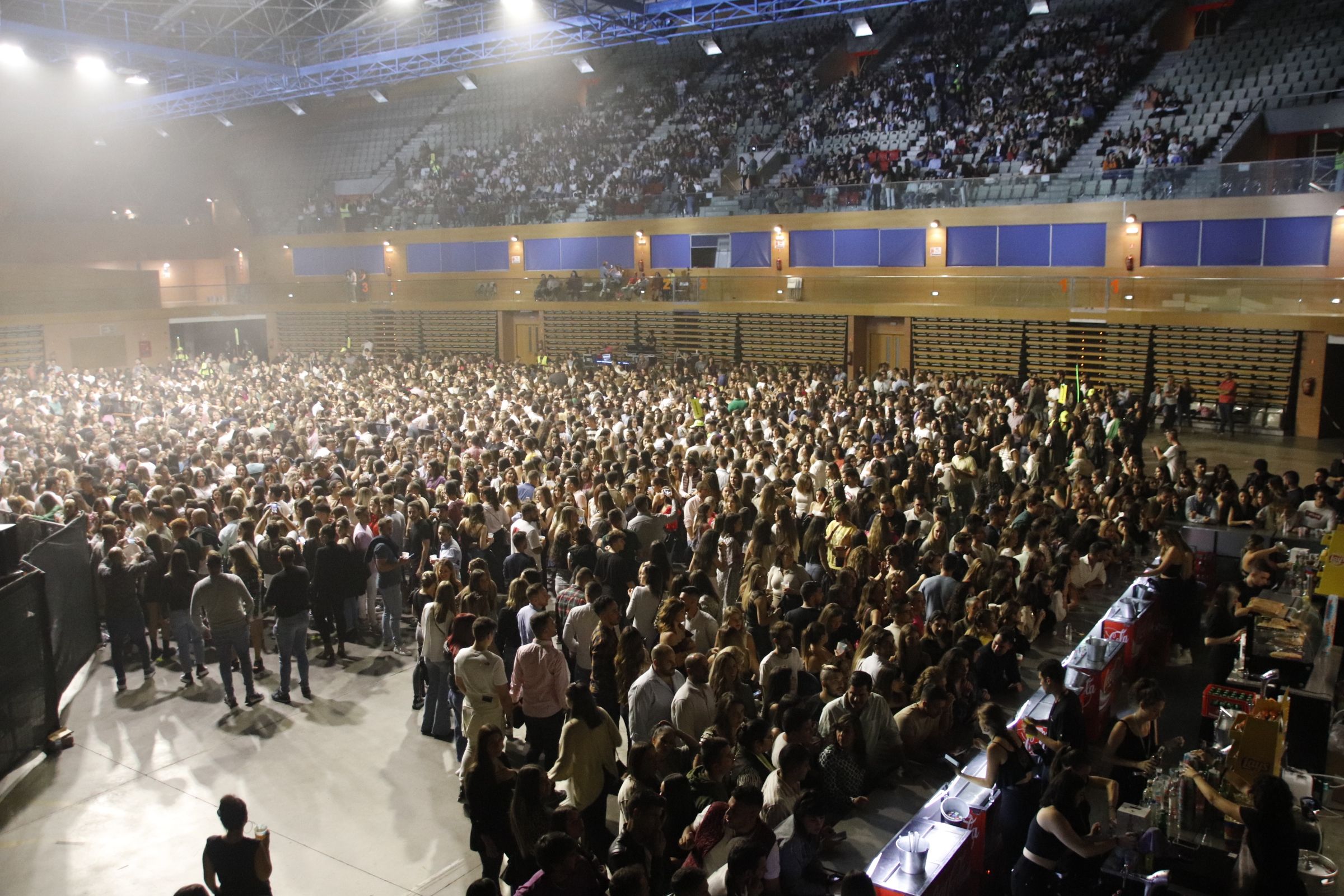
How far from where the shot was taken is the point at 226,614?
26.3 feet

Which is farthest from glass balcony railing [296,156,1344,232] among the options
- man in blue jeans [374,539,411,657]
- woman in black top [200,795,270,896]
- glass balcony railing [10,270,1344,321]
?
woman in black top [200,795,270,896]

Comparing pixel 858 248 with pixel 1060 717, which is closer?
pixel 1060 717

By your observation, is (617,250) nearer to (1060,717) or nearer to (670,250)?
(670,250)

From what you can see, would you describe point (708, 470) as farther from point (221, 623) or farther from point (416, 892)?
point (416, 892)

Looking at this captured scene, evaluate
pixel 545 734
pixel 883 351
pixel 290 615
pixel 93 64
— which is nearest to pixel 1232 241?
pixel 883 351

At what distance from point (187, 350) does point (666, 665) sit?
33.0m

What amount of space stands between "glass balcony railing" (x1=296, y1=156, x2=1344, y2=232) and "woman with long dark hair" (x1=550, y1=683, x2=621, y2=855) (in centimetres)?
1912

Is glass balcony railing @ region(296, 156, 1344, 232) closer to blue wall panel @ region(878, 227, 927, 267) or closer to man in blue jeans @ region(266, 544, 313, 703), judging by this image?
blue wall panel @ region(878, 227, 927, 267)

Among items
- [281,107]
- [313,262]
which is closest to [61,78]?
[281,107]

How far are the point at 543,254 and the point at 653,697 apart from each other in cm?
2597

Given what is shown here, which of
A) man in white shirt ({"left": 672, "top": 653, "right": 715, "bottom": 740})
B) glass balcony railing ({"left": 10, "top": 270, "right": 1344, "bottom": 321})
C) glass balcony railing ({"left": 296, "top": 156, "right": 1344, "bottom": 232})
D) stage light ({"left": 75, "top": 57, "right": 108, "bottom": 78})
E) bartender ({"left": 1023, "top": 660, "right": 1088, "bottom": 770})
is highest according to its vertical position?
stage light ({"left": 75, "top": 57, "right": 108, "bottom": 78})

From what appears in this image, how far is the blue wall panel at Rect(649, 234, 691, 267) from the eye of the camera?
2775cm

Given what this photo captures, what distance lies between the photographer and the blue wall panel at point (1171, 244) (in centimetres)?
2025

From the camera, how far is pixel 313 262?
1432 inches
